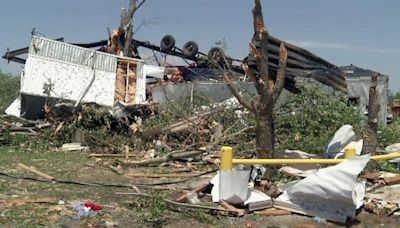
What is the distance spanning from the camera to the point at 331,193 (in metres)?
5.66

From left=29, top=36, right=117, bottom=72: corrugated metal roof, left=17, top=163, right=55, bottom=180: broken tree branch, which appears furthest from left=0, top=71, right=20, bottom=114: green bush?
left=17, top=163, right=55, bottom=180: broken tree branch

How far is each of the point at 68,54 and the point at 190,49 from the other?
817cm

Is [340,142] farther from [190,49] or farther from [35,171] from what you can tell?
[190,49]

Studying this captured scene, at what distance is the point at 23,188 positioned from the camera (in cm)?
722

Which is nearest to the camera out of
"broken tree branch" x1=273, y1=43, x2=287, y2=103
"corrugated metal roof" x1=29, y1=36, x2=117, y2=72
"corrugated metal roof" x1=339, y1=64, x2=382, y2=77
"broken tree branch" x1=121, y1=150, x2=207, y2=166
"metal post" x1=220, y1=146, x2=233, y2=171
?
"metal post" x1=220, y1=146, x2=233, y2=171

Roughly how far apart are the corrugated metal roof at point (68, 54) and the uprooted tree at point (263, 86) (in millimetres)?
8599

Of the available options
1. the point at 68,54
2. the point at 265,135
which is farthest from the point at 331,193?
the point at 68,54

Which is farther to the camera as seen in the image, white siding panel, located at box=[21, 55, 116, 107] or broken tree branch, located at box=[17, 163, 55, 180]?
white siding panel, located at box=[21, 55, 116, 107]

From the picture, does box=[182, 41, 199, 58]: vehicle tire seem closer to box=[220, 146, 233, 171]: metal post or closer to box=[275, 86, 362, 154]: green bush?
box=[275, 86, 362, 154]: green bush

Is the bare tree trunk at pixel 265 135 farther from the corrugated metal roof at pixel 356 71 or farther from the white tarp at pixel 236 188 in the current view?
the corrugated metal roof at pixel 356 71

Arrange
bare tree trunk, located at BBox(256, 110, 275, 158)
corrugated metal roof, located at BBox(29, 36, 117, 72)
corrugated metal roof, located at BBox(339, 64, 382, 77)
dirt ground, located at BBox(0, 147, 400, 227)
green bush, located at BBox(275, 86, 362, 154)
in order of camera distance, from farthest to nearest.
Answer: corrugated metal roof, located at BBox(339, 64, 382, 77) < corrugated metal roof, located at BBox(29, 36, 117, 72) < green bush, located at BBox(275, 86, 362, 154) < bare tree trunk, located at BBox(256, 110, 275, 158) < dirt ground, located at BBox(0, 147, 400, 227)

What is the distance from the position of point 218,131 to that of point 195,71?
8759 millimetres

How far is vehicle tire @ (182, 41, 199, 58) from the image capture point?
2194cm

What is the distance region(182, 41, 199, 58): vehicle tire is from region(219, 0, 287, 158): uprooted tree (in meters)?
14.6
